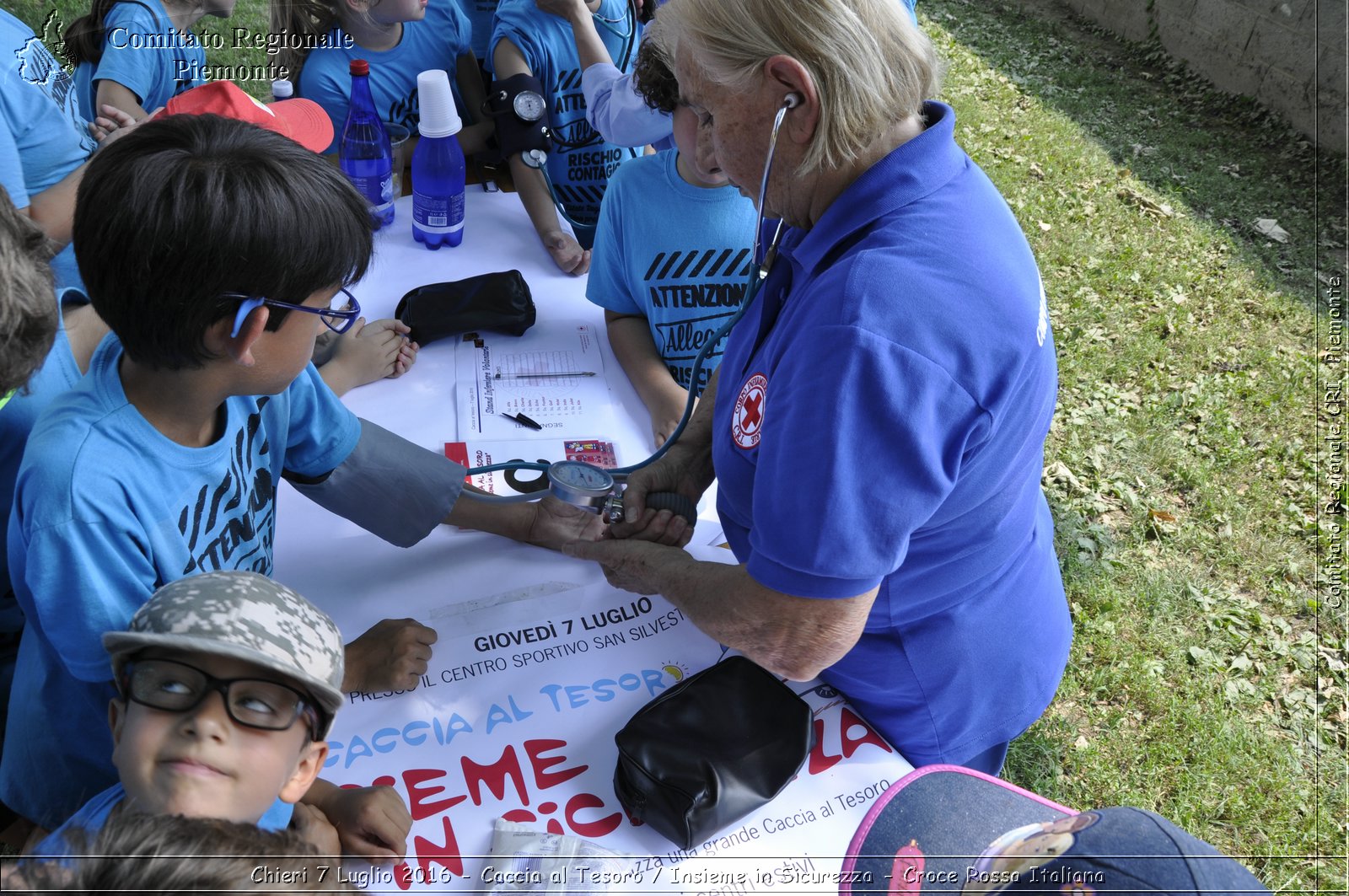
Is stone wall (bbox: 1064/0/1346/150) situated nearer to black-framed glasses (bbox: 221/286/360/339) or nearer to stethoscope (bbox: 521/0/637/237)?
stethoscope (bbox: 521/0/637/237)

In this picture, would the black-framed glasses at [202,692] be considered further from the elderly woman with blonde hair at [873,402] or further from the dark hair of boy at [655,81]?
the dark hair of boy at [655,81]

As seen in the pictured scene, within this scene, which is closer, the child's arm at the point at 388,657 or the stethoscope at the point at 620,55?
the child's arm at the point at 388,657

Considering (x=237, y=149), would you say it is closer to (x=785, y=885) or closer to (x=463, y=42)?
(x=785, y=885)

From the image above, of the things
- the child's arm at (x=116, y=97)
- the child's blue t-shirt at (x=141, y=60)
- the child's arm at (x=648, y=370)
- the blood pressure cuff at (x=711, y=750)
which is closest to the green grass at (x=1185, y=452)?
the child's arm at (x=648, y=370)

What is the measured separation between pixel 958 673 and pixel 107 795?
1.25m

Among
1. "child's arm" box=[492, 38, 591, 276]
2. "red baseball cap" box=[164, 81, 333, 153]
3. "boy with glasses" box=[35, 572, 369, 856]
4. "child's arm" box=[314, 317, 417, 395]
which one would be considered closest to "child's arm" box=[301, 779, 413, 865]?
"boy with glasses" box=[35, 572, 369, 856]

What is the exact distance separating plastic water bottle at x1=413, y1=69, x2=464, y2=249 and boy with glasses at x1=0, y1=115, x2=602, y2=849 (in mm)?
1171

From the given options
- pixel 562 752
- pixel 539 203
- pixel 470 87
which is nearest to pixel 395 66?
pixel 470 87

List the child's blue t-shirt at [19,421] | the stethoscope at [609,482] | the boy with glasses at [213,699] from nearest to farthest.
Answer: the boy with glasses at [213,699] → the child's blue t-shirt at [19,421] → the stethoscope at [609,482]

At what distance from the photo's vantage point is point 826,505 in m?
1.22

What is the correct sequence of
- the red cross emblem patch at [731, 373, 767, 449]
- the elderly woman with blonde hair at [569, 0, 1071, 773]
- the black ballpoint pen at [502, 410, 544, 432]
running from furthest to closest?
the black ballpoint pen at [502, 410, 544, 432] < the red cross emblem patch at [731, 373, 767, 449] < the elderly woman with blonde hair at [569, 0, 1071, 773]

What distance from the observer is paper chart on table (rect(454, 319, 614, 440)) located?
2133 millimetres

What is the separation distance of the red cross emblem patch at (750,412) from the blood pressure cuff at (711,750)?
0.35 meters

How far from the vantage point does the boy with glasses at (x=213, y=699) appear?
1125mm
